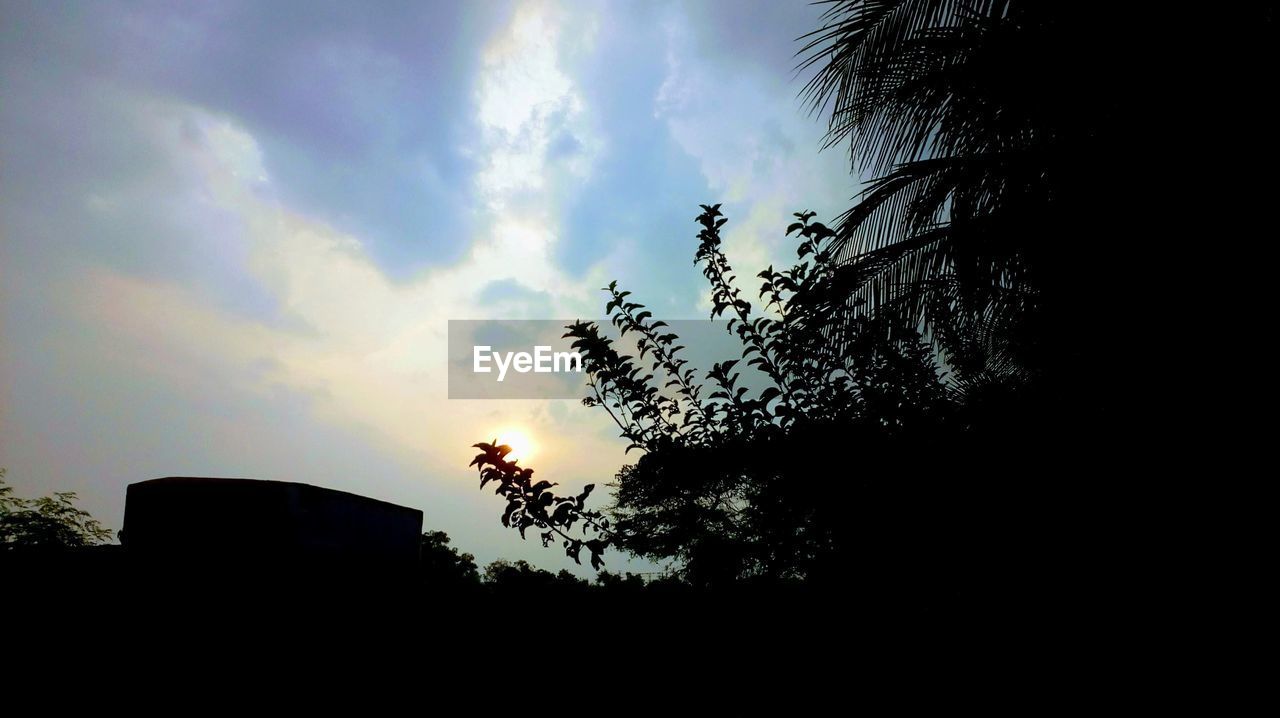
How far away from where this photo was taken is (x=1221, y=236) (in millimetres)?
3338

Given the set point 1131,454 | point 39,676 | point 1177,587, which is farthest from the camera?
point 39,676

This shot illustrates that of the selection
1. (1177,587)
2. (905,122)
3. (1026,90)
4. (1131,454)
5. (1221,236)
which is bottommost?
(1177,587)

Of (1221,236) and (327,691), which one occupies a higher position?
(1221,236)

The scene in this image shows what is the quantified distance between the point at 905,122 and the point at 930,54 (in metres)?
0.53

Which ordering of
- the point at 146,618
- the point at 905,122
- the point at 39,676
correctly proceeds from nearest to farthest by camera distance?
1. the point at 39,676
2. the point at 146,618
3. the point at 905,122

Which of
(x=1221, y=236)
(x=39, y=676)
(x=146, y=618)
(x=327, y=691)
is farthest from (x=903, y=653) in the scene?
(x=146, y=618)

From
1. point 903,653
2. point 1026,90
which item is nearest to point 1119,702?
point 903,653

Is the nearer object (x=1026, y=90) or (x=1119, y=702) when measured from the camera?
(x=1119, y=702)

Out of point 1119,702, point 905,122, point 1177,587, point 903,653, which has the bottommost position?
point 1119,702

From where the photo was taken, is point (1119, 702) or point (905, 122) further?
point (905, 122)

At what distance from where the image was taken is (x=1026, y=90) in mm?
4395

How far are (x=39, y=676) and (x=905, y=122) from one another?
22.5ft

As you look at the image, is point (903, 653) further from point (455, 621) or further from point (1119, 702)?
point (455, 621)

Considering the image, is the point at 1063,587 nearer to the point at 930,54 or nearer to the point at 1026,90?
the point at 1026,90
